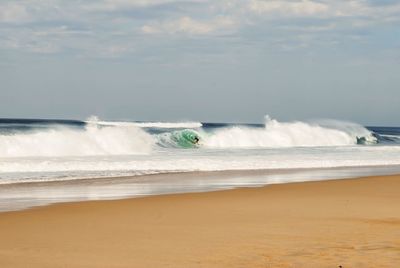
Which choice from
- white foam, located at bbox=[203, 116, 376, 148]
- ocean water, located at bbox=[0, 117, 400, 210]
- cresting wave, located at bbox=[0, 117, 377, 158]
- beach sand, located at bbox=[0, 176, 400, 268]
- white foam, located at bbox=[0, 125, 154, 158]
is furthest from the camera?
white foam, located at bbox=[203, 116, 376, 148]

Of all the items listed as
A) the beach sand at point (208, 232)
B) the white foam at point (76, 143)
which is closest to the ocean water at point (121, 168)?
the white foam at point (76, 143)

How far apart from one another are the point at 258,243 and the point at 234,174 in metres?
11.4

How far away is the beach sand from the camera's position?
6.82 m

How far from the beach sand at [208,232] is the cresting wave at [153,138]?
1624 cm

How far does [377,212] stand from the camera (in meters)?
10.6

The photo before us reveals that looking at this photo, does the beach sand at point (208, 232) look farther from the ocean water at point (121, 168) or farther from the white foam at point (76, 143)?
the white foam at point (76, 143)

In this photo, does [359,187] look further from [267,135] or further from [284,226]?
[267,135]

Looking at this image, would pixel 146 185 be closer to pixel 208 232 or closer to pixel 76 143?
pixel 208 232

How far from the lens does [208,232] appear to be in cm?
857

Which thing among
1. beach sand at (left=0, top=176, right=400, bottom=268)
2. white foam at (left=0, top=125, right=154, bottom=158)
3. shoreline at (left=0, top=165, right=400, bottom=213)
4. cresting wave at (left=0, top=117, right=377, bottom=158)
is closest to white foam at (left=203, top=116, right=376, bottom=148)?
cresting wave at (left=0, top=117, right=377, bottom=158)

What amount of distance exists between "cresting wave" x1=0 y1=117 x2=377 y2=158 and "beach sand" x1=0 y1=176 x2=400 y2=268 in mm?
16242

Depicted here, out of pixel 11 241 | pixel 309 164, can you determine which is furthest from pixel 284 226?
pixel 309 164

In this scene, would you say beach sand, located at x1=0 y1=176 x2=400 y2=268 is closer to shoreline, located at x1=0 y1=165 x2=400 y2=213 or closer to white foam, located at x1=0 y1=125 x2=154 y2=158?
shoreline, located at x1=0 y1=165 x2=400 y2=213

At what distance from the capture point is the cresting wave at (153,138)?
92.4ft
